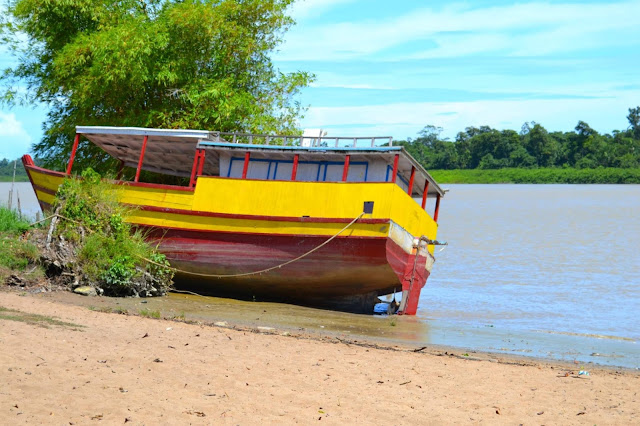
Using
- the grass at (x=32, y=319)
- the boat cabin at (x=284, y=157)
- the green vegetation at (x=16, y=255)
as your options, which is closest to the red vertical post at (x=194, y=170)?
the boat cabin at (x=284, y=157)

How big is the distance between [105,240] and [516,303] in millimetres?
9381

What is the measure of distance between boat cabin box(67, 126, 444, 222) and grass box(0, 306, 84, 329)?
17.5 feet

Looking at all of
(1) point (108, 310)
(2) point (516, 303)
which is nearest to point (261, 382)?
(1) point (108, 310)

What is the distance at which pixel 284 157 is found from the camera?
1427cm

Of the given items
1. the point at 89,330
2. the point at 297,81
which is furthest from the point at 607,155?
the point at 89,330

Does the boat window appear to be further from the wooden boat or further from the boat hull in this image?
the boat hull

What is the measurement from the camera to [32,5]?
61.5ft

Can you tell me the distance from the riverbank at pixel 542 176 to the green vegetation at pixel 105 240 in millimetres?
59361

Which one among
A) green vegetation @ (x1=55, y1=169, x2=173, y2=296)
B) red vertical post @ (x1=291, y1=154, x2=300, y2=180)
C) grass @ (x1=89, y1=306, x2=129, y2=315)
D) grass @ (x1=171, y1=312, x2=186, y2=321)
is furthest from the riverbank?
grass @ (x1=89, y1=306, x2=129, y2=315)

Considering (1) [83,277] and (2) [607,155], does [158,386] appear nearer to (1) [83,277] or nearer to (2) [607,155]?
(1) [83,277]

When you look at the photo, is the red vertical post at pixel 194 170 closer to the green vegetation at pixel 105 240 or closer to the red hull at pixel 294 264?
the red hull at pixel 294 264

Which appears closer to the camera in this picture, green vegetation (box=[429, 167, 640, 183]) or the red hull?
the red hull

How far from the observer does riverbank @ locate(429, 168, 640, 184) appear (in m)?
70.6

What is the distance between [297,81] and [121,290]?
346 inches
